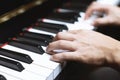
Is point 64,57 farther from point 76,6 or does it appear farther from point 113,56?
point 76,6

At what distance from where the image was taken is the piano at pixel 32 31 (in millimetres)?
945

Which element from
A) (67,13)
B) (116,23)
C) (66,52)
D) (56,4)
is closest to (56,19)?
(67,13)

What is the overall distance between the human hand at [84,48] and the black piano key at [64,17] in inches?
12.2

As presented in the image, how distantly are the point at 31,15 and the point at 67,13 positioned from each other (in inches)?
9.2

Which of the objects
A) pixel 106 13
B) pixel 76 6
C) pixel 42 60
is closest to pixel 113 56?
pixel 42 60

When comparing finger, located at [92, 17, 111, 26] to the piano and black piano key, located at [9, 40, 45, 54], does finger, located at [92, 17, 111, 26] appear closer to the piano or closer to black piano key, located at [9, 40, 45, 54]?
the piano

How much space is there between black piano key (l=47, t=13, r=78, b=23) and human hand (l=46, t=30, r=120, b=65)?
309mm

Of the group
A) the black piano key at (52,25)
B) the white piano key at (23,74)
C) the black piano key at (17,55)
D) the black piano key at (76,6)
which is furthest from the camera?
the black piano key at (76,6)

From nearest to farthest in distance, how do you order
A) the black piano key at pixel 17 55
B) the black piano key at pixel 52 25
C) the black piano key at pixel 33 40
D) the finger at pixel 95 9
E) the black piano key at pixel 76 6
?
the black piano key at pixel 17 55 < the black piano key at pixel 33 40 < the black piano key at pixel 52 25 < the finger at pixel 95 9 < the black piano key at pixel 76 6

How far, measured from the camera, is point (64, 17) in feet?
4.69

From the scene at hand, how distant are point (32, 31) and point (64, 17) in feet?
0.83

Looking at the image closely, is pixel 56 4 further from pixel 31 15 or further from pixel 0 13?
pixel 0 13

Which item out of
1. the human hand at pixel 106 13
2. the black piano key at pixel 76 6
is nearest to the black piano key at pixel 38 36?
the human hand at pixel 106 13

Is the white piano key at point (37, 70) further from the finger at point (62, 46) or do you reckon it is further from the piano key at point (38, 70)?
the finger at point (62, 46)
